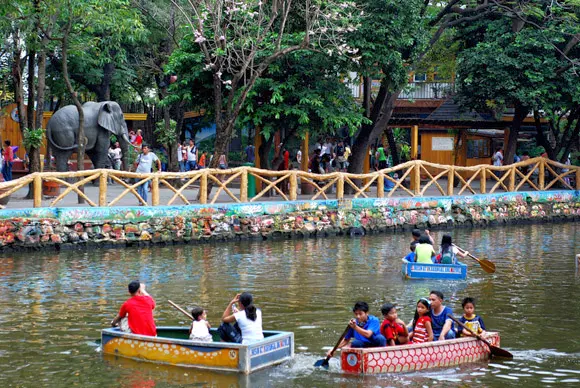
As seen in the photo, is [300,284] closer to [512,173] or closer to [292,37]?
[292,37]

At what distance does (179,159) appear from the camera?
39312 millimetres

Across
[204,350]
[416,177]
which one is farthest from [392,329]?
[416,177]

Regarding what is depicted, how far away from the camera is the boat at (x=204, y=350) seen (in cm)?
1275

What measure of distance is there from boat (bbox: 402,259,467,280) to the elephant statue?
15006 mm

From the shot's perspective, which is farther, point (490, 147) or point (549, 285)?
point (490, 147)

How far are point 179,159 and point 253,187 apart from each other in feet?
28.9

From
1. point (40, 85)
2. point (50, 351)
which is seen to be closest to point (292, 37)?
point (40, 85)

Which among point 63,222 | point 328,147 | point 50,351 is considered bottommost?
point 50,351

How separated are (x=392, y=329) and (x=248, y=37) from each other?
1648 centimetres

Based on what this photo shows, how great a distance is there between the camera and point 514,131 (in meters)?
38.2

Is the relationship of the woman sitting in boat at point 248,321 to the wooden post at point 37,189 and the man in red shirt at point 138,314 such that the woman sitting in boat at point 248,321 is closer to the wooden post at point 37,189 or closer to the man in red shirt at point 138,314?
the man in red shirt at point 138,314

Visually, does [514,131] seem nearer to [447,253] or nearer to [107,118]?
[107,118]

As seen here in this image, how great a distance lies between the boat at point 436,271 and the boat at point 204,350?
7549 millimetres

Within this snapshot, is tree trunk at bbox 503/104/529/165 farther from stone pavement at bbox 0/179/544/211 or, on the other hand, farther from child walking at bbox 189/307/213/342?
child walking at bbox 189/307/213/342
